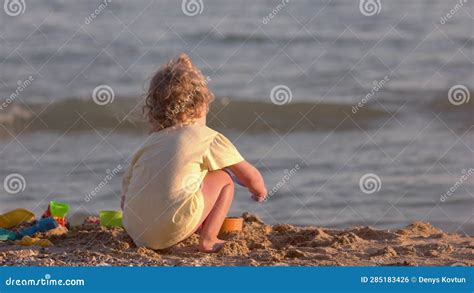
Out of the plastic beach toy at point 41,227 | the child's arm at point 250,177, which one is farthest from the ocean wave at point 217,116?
the child's arm at point 250,177

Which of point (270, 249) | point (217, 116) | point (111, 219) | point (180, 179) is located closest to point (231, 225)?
point (270, 249)

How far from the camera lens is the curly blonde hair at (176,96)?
5496 millimetres

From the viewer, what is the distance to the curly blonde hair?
5.50m

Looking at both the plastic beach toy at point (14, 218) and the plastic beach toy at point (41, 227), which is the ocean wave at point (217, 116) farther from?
the plastic beach toy at point (41, 227)

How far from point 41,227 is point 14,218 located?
13.9 inches

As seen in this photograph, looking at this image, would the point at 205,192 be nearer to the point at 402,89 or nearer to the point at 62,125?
the point at 62,125

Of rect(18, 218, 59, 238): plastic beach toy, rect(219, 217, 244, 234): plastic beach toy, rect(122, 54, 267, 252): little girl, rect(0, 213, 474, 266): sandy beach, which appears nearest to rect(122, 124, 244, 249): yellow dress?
rect(122, 54, 267, 252): little girl

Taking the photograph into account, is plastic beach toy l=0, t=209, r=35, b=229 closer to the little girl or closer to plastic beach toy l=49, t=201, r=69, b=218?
plastic beach toy l=49, t=201, r=69, b=218

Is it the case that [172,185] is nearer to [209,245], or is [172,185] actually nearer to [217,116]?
[209,245]

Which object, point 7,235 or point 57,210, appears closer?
point 7,235

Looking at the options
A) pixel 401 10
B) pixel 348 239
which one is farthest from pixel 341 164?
pixel 401 10

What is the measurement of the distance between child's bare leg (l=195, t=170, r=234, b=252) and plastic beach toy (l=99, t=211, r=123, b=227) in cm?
101

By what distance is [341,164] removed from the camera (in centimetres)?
824

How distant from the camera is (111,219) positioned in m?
6.32
